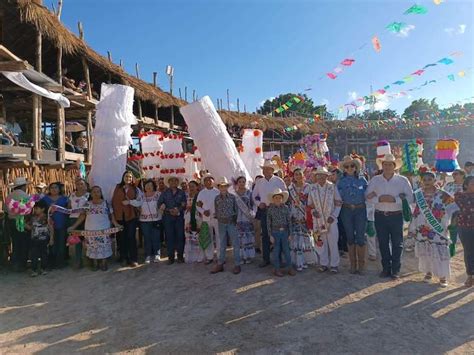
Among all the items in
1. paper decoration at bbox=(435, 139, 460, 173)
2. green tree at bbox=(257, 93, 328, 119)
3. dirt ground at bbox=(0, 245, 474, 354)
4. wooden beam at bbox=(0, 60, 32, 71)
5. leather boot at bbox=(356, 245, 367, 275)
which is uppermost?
green tree at bbox=(257, 93, 328, 119)

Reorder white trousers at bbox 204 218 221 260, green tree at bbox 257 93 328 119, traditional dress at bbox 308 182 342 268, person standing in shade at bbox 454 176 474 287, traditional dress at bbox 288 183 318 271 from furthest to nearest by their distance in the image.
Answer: green tree at bbox 257 93 328 119 → white trousers at bbox 204 218 221 260 → traditional dress at bbox 288 183 318 271 → traditional dress at bbox 308 182 342 268 → person standing in shade at bbox 454 176 474 287

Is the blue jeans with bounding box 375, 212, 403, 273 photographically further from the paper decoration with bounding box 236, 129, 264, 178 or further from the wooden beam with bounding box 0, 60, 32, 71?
the wooden beam with bounding box 0, 60, 32, 71

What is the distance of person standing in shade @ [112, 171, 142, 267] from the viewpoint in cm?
515

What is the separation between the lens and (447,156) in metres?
6.19

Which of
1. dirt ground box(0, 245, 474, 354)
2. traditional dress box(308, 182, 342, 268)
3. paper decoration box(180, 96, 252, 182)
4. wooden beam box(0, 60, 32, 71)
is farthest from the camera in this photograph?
wooden beam box(0, 60, 32, 71)

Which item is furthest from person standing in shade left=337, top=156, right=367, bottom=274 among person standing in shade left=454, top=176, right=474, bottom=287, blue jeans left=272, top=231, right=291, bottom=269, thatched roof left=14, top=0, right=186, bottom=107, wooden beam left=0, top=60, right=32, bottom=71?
thatched roof left=14, top=0, right=186, bottom=107

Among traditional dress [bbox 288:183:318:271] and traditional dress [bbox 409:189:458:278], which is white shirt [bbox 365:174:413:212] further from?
traditional dress [bbox 288:183:318:271]

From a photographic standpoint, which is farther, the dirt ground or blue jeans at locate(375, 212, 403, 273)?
blue jeans at locate(375, 212, 403, 273)

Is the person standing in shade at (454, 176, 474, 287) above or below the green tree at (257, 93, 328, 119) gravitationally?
below

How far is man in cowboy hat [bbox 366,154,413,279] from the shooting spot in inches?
158

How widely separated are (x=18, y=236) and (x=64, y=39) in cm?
564

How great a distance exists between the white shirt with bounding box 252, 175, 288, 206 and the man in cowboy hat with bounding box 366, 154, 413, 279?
1.17m

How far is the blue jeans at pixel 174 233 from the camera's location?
5.16 m

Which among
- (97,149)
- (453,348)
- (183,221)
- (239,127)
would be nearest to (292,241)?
(183,221)
